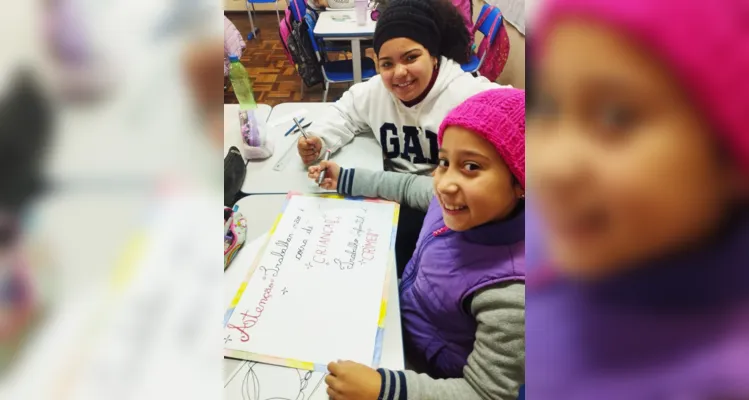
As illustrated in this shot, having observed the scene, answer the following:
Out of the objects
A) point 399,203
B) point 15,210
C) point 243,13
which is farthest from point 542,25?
point 243,13

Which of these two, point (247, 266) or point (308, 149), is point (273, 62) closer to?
point (308, 149)

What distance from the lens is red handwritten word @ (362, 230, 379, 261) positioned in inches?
36.9

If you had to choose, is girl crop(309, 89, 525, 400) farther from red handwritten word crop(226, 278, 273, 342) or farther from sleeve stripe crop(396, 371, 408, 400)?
red handwritten word crop(226, 278, 273, 342)

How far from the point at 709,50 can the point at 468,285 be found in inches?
27.1

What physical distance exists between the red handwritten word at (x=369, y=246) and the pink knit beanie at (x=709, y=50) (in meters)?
0.83

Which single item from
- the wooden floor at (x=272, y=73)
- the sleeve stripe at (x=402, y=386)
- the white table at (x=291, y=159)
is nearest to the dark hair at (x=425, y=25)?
the white table at (x=291, y=159)

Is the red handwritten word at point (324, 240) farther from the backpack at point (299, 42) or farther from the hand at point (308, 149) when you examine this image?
the backpack at point (299, 42)

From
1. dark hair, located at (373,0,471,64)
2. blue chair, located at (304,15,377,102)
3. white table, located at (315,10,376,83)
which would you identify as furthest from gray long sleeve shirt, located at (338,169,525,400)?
blue chair, located at (304,15,377,102)

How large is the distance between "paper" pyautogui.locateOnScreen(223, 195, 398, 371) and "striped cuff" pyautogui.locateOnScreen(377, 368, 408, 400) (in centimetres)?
3

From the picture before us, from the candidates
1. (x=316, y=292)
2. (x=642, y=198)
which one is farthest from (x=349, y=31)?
(x=642, y=198)

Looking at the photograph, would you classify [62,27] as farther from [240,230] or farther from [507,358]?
[240,230]

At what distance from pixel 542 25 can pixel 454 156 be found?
60cm

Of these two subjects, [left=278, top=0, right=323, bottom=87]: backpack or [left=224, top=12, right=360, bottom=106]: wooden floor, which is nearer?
[left=278, top=0, right=323, bottom=87]: backpack

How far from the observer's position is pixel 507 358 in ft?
2.14
